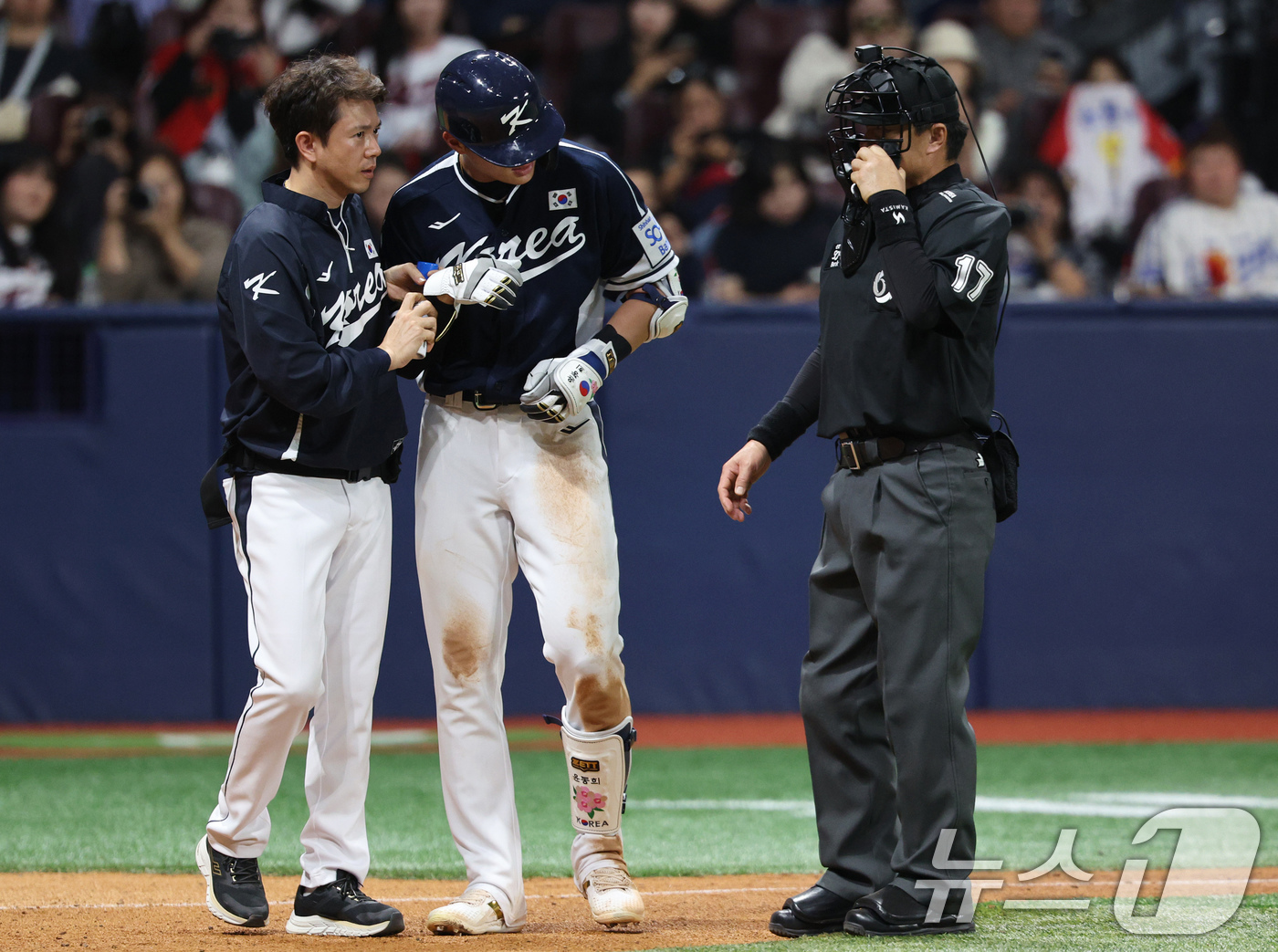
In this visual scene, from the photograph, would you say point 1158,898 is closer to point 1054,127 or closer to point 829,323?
point 829,323

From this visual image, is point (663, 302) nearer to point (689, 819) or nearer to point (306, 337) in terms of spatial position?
point (306, 337)

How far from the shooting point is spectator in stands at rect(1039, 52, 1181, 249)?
10.3 metres

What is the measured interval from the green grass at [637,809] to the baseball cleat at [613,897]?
0.92m

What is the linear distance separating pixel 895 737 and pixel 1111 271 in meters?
6.69

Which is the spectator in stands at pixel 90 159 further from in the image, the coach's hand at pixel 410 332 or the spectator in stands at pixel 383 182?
the coach's hand at pixel 410 332

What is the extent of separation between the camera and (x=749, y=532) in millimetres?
A: 8648

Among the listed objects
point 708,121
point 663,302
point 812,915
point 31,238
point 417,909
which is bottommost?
point 417,909

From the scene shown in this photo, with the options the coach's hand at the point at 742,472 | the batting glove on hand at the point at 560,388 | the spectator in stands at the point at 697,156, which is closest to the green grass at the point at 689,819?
the coach's hand at the point at 742,472

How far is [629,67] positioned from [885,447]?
7.53 m

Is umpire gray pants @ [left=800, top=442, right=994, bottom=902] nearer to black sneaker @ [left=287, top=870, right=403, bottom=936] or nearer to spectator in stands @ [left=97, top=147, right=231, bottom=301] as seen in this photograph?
black sneaker @ [left=287, top=870, right=403, bottom=936]

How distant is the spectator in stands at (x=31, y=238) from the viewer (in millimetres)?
9250

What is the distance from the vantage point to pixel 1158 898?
443cm

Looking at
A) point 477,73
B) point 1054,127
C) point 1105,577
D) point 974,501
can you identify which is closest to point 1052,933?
point 974,501

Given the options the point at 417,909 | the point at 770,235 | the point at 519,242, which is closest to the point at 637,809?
the point at 417,909
